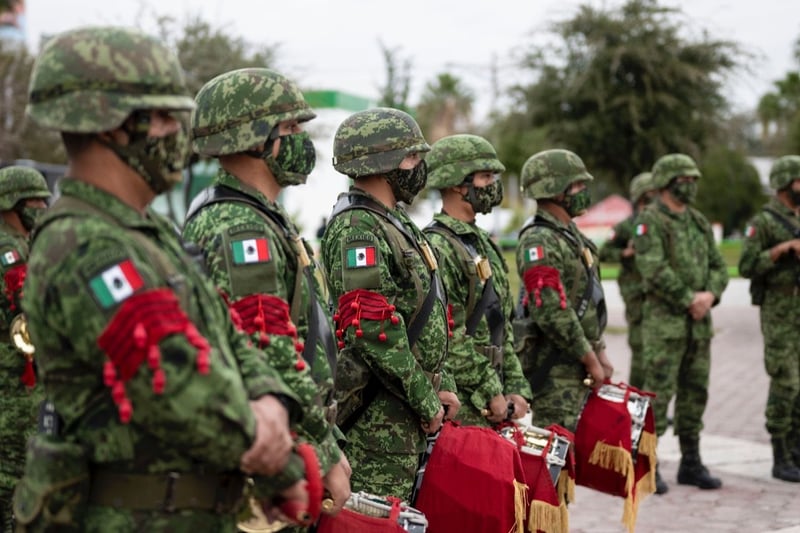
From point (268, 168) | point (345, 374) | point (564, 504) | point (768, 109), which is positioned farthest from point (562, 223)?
point (768, 109)

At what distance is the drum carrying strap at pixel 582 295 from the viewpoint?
680cm

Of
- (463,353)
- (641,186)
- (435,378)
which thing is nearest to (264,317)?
(435,378)

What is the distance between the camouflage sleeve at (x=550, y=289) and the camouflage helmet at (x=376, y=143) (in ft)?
5.80

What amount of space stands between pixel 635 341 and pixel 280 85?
700 centimetres

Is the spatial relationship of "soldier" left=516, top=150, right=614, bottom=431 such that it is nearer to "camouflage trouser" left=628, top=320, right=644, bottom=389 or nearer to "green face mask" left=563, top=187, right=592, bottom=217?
"green face mask" left=563, top=187, right=592, bottom=217

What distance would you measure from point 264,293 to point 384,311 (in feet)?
3.77

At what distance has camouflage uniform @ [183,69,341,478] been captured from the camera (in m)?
3.49

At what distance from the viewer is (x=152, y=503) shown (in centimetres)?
277

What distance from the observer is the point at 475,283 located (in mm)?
5711

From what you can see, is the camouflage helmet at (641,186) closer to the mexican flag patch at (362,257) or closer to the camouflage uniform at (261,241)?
the mexican flag patch at (362,257)

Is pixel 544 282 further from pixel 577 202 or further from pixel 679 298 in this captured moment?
pixel 679 298

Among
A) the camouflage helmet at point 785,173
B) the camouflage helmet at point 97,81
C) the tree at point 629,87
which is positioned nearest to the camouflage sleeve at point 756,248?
the camouflage helmet at point 785,173

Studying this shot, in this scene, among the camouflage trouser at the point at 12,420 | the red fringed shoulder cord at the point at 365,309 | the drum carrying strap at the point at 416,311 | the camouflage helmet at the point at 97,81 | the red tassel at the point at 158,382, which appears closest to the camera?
the red tassel at the point at 158,382

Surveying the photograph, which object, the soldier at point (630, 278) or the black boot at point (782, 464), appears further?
the soldier at point (630, 278)
